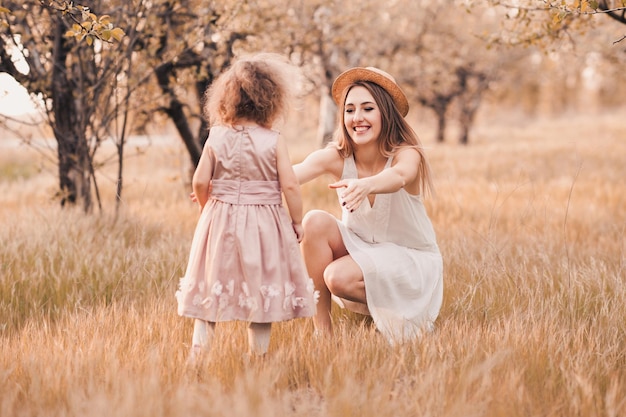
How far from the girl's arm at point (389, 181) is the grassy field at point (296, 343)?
2.08 ft

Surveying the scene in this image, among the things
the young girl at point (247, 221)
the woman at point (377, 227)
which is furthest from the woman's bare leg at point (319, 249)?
the young girl at point (247, 221)

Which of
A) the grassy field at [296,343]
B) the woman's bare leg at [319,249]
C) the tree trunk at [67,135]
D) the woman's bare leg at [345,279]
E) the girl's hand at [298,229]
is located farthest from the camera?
the tree trunk at [67,135]

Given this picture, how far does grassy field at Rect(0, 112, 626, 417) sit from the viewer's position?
2246 mm

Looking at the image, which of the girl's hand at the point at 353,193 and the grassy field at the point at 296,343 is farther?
the girl's hand at the point at 353,193

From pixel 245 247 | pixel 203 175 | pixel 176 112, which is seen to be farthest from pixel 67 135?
pixel 245 247

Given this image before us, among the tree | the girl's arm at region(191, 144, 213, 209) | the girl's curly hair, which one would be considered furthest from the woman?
the tree

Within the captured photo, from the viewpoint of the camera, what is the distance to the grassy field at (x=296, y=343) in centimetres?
225

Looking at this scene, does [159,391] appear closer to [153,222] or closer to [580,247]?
[153,222]

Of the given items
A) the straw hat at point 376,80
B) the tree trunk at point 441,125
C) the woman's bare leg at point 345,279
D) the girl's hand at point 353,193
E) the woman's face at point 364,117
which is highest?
the tree trunk at point 441,125

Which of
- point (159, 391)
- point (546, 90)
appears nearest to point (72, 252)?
point (159, 391)

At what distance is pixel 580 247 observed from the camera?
5.21 meters

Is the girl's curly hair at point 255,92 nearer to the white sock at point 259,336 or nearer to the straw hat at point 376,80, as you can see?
the straw hat at point 376,80

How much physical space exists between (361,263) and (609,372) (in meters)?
1.21

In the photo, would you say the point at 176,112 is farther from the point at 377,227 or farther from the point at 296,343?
the point at 296,343
